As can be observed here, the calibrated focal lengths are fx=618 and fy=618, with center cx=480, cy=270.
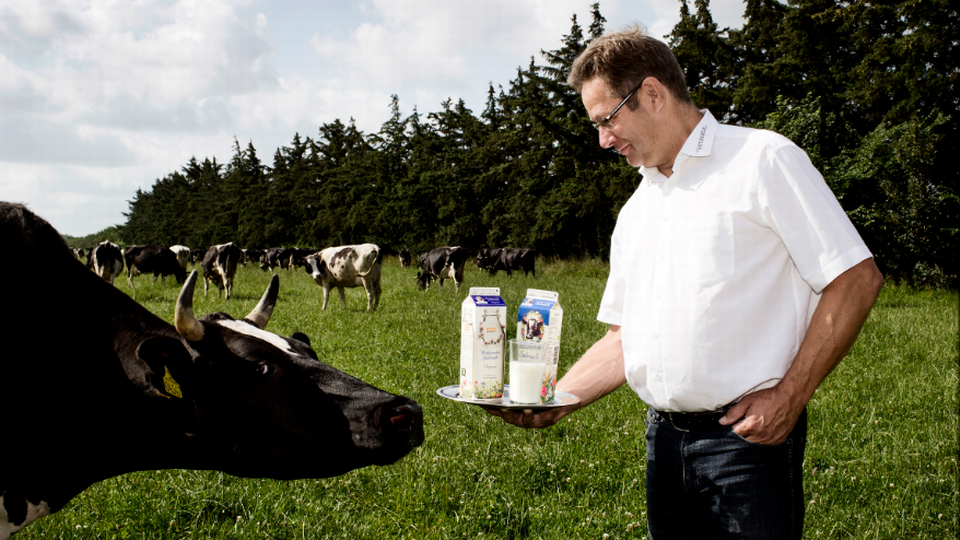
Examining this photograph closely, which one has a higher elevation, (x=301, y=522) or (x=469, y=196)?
(x=469, y=196)

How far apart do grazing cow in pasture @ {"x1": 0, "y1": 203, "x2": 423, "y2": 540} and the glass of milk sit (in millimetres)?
504

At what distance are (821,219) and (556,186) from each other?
116ft

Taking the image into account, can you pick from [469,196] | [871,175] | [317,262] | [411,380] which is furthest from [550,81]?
[411,380]

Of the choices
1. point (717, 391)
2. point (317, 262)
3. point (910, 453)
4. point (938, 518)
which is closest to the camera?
point (717, 391)

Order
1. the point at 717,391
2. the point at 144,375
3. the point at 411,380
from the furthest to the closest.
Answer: the point at 411,380 < the point at 144,375 < the point at 717,391

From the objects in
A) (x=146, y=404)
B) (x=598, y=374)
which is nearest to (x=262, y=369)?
(x=146, y=404)

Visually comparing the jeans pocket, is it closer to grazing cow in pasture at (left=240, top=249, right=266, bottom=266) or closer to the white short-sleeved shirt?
the white short-sleeved shirt

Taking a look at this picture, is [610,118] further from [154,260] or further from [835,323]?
[154,260]

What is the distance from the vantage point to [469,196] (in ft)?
143

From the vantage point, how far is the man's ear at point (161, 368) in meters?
2.34

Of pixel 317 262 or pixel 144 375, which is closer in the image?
pixel 144 375

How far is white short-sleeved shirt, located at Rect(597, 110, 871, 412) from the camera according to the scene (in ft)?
5.89

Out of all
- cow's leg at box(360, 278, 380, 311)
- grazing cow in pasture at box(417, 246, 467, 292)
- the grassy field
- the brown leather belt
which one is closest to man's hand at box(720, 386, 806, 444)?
the brown leather belt

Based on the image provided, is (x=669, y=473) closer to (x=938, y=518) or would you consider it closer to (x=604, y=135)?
(x=604, y=135)
